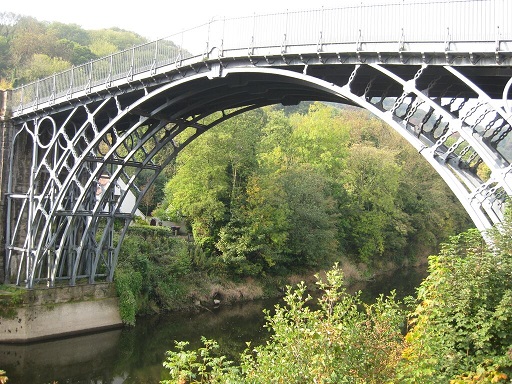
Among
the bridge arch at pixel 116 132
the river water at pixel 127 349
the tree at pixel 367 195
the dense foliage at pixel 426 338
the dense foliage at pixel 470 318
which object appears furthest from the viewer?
the tree at pixel 367 195

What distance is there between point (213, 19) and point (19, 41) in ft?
144

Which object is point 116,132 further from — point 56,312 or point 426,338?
point 426,338

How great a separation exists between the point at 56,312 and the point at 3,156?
6.92 metres

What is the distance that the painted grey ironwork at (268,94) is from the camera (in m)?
10.6

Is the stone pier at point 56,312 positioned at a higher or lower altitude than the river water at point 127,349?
higher

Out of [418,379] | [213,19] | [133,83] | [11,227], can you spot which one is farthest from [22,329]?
[418,379]

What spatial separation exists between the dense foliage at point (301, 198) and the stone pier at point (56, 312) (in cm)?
822

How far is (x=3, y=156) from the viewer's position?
23078 mm

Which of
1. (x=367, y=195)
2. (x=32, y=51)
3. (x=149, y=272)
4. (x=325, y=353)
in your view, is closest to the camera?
(x=325, y=353)

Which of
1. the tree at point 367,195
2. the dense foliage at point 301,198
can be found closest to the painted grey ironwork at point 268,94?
the dense foliage at point 301,198

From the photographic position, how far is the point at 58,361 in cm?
1900

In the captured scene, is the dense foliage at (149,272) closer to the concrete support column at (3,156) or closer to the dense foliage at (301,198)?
the dense foliage at (301,198)

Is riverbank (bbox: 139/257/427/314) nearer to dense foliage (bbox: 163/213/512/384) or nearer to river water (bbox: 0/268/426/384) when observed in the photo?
river water (bbox: 0/268/426/384)

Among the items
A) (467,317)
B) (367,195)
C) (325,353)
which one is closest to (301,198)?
(367,195)
